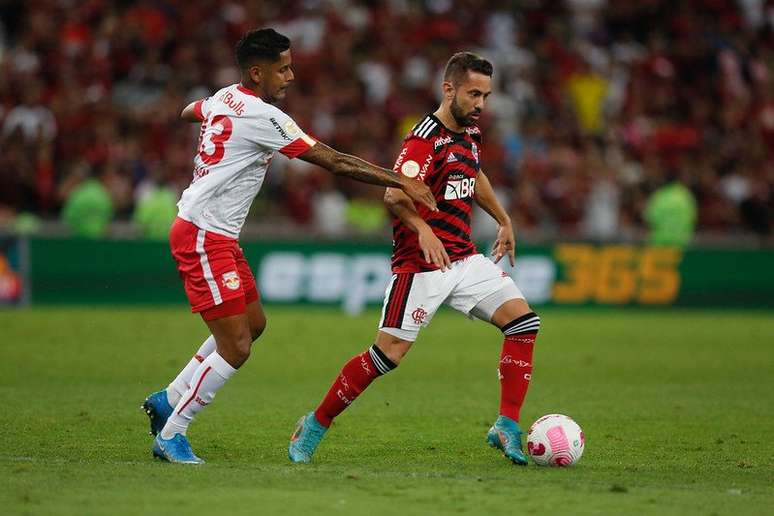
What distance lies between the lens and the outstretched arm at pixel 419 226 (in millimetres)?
7814

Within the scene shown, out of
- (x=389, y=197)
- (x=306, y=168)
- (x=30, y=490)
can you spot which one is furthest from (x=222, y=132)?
(x=306, y=168)

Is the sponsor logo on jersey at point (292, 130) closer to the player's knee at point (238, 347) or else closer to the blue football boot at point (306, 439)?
the player's knee at point (238, 347)

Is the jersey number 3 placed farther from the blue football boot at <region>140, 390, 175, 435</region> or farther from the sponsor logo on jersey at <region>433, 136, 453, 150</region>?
the blue football boot at <region>140, 390, 175, 435</region>

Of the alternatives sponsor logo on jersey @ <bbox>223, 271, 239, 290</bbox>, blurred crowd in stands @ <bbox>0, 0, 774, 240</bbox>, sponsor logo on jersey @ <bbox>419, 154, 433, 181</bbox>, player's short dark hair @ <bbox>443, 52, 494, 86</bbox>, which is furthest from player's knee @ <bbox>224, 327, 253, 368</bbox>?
blurred crowd in stands @ <bbox>0, 0, 774, 240</bbox>

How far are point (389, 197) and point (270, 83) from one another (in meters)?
1.02

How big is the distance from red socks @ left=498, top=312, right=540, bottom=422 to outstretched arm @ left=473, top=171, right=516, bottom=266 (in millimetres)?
621

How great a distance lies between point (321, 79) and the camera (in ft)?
77.5

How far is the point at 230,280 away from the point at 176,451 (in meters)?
1.09

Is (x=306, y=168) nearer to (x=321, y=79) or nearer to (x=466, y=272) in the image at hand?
(x=321, y=79)

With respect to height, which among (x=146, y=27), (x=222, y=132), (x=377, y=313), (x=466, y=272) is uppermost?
(x=146, y=27)

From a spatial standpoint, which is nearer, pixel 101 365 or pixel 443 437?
pixel 443 437

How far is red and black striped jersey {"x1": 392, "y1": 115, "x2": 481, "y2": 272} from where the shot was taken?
26.7ft

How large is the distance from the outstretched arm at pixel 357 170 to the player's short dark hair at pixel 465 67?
0.90 meters

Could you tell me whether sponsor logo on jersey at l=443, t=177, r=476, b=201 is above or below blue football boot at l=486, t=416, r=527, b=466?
above
